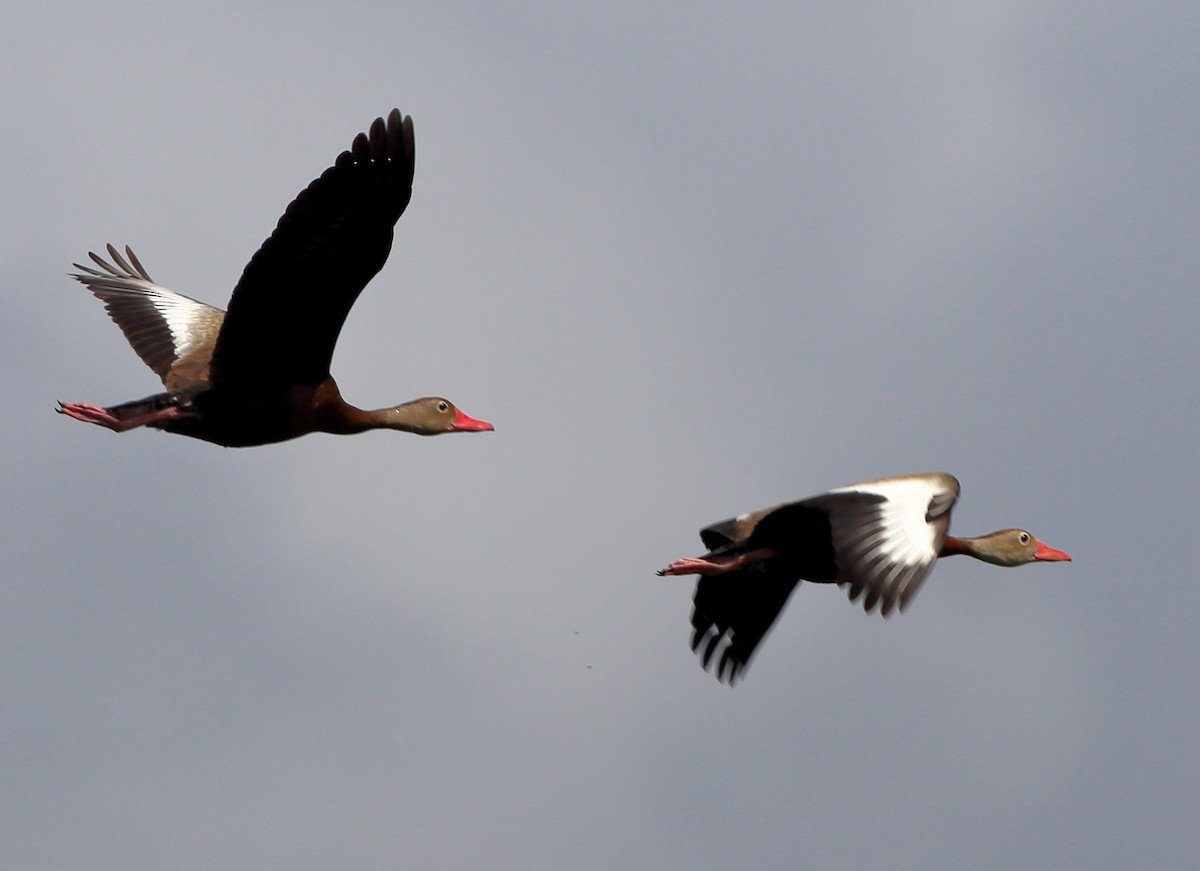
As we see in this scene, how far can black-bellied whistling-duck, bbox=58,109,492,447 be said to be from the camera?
1080 centimetres

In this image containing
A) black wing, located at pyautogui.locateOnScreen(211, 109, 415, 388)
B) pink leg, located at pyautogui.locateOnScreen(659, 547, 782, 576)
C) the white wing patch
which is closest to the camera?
the white wing patch

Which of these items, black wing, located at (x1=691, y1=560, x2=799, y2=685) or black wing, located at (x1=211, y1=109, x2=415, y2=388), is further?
black wing, located at (x1=691, y1=560, x2=799, y2=685)

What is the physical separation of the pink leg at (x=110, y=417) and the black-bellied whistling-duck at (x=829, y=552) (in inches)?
125

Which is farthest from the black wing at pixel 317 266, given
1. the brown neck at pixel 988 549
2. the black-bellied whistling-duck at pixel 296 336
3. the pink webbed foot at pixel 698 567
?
the brown neck at pixel 988 549

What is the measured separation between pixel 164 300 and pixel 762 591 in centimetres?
481

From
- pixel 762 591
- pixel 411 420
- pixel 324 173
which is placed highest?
pixel 324 173

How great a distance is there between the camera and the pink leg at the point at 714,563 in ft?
38.5

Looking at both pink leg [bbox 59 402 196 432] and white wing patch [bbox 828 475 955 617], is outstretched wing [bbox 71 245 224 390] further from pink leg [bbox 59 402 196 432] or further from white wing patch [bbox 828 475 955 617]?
white wing patch [bbox 828 475 955 617]

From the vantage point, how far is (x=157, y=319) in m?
13.7

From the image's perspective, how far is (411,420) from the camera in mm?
12906

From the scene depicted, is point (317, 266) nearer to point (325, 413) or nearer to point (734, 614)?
point (325, 413)

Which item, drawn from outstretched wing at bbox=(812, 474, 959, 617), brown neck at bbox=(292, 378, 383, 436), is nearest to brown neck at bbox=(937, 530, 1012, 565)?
outstretched wing at bbox=(812, 474, 959, 617)

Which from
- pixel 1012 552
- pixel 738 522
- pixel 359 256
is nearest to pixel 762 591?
pixel 738 522

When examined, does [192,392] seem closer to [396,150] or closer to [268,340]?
[268,340]
